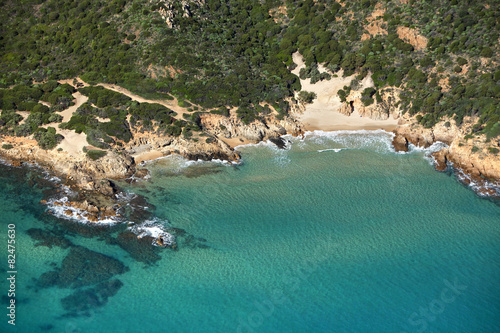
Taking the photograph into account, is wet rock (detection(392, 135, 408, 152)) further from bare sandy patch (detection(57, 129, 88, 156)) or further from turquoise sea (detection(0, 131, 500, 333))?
bare sandy patch (detection(57, 129, 88, 156))

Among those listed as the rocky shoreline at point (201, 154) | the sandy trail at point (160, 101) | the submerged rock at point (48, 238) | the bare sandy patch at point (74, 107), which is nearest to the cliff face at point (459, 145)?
the rocky shoreline at point (201, 154)

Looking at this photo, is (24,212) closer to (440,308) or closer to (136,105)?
(136,105)

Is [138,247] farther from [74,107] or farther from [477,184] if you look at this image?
[477,184]

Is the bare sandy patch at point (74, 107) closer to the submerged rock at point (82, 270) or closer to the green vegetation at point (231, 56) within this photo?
the green vegetation at point (231, 56)

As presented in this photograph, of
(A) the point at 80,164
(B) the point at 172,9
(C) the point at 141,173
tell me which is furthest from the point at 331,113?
(A) the point at 80,164

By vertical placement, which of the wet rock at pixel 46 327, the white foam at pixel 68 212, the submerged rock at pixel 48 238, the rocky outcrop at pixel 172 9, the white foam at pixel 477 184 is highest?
the rocky outcrop at pixel 172 9

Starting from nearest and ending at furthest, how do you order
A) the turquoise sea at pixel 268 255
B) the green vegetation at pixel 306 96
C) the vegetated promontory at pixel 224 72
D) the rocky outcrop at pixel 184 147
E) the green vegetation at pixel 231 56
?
the turquoise sea at pixel 268 255, the rocky outcrop at pixel 184 147, the vegetated promontory at pixel 224 72, the green vegetation at pixel 231 56, the green vegetation at pixel 306 96
